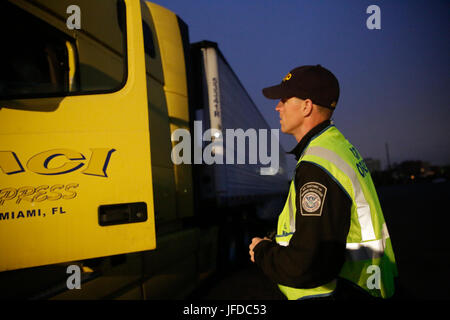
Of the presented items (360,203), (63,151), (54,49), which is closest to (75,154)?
(63,151)

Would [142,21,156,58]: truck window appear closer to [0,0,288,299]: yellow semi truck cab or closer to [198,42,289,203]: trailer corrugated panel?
[0,0,288,299]: yellow semi truck cab

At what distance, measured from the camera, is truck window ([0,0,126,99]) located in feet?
6.88

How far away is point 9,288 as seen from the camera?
199 centimetres

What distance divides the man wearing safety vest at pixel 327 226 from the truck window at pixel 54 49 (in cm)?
141

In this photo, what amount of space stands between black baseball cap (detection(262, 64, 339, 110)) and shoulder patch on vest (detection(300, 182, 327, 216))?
48 cm

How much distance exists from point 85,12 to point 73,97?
0.96 m

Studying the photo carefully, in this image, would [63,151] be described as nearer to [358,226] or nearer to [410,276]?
[358,226]

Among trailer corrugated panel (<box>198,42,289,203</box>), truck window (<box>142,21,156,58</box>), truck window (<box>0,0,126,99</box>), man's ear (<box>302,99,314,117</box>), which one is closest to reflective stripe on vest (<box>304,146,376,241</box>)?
man's ear (<box>302,99,314,117</box>)

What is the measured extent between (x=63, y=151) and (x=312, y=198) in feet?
4.93

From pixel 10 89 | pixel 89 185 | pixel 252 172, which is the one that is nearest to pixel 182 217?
pixel 89 185

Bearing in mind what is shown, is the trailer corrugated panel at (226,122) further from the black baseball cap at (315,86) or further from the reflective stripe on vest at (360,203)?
the reflective stripe on vest at (360,203)

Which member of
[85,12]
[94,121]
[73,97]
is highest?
[85,12]

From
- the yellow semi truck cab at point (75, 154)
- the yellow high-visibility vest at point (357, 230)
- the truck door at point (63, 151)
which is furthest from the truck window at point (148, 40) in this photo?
the yellow high-visibility vest at point (357, 230)
